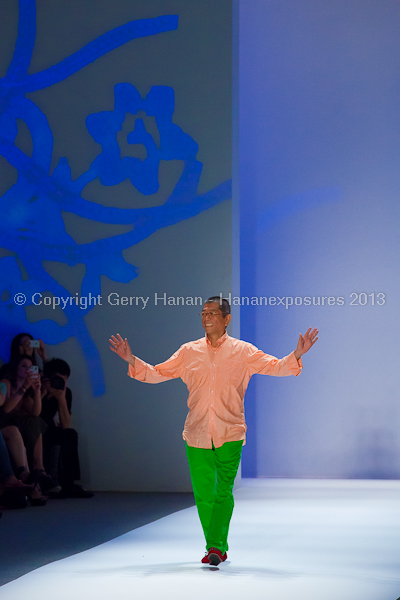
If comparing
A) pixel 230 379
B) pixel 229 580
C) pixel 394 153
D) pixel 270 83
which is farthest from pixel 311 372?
pixel 229 580

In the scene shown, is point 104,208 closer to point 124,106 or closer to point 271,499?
point 124,106

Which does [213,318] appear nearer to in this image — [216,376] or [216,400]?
[216,376]

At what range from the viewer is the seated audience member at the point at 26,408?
19.0 ft

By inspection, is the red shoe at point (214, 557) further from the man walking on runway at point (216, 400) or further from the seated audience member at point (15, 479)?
the seated audience member at point (15, 479)

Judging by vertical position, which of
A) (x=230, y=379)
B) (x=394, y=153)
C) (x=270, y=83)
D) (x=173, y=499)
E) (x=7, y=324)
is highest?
(x=270, y=83)

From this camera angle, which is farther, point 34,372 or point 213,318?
point 34,372

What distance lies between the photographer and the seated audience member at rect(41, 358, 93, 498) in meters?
6.05

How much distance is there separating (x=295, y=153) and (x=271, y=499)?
3.22 m

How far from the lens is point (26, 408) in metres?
5.99

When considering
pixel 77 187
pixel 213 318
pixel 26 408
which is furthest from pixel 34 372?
pixel 213 318

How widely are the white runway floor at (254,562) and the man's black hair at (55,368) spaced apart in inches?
63.5

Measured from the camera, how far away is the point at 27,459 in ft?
19.1

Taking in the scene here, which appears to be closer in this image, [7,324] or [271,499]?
[271,499]

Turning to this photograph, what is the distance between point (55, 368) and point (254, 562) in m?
3.06
